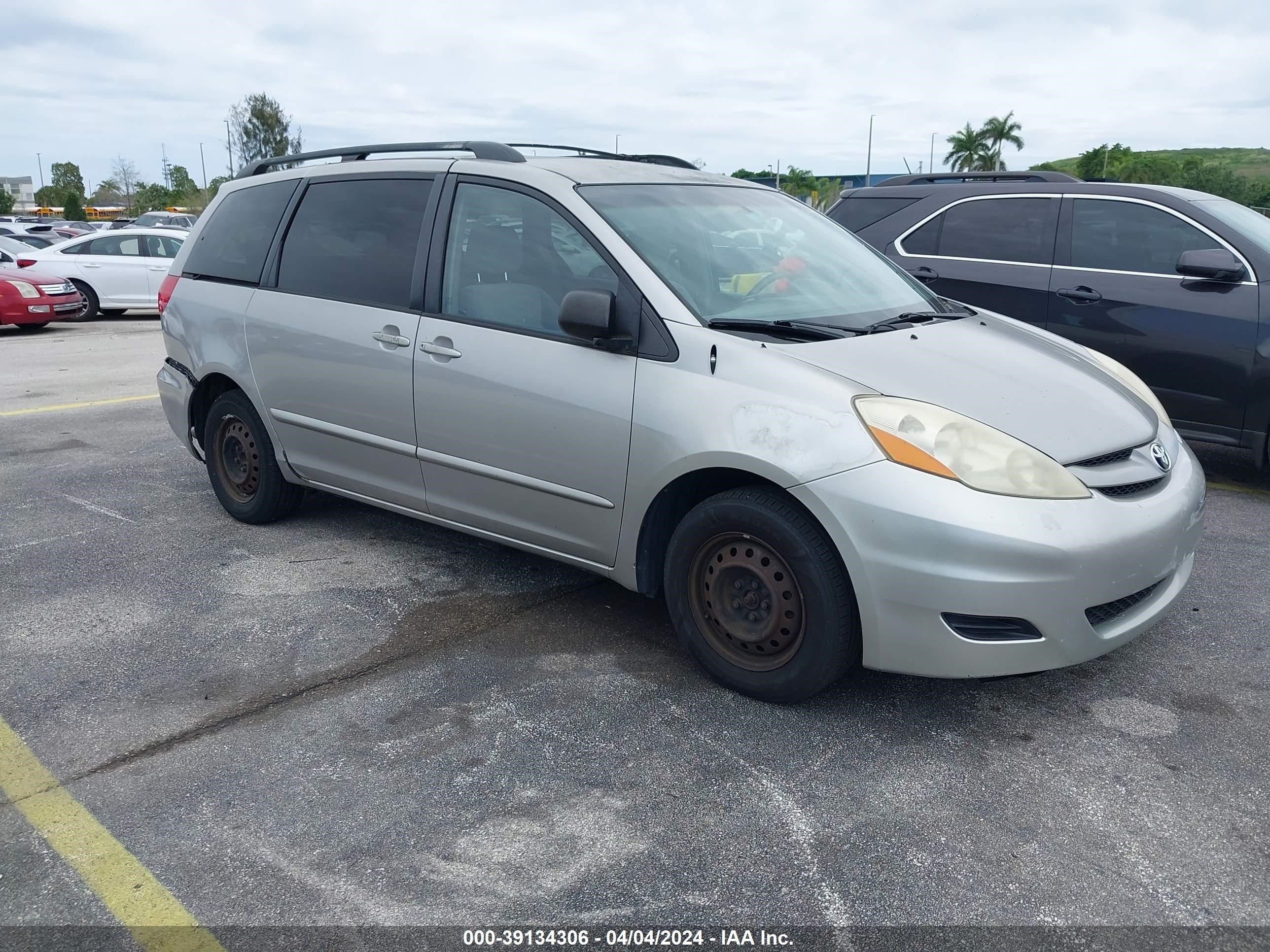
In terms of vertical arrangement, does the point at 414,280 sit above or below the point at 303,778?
above

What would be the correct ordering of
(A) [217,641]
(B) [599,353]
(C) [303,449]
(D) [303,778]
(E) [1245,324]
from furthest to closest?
(E) [1245,324]
(C) [303,449]
(A) [217,641]
(B) [599,353]
(D) [303,778]

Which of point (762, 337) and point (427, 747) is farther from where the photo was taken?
point (762, 337)

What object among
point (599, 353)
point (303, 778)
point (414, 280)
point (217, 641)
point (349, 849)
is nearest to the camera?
point (349, 849)

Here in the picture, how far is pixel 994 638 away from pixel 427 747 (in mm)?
1697

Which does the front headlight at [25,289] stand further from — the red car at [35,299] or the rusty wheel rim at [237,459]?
the rusty wheel rim at [237,459]

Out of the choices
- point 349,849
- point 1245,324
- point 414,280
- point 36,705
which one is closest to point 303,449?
point 414,280

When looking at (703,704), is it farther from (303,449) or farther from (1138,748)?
(303,449)

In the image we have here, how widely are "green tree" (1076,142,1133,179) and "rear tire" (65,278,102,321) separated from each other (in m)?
81.3

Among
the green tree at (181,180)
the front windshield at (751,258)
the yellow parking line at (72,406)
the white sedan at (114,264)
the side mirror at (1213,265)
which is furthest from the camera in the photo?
the green tree at (181,180)

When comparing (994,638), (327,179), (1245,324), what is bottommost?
(994,638)

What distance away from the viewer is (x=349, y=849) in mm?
2695

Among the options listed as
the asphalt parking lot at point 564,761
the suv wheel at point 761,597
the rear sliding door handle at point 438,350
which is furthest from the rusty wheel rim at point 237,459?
the suv wheel at point 761,597

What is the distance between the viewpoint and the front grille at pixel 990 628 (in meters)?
3.07

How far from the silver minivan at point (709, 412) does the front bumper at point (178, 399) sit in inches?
16.5
